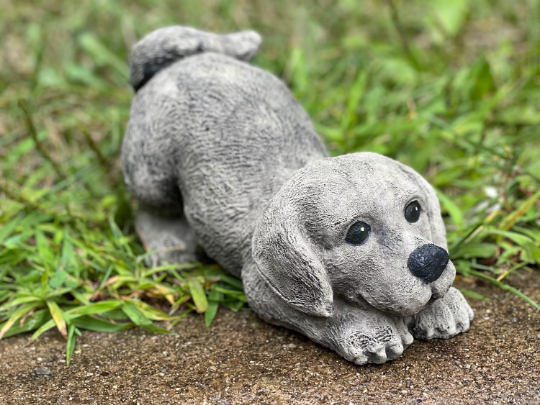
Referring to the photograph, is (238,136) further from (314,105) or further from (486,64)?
(486,64)

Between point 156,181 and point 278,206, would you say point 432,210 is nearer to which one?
point 278,206

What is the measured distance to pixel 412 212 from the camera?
1899mm

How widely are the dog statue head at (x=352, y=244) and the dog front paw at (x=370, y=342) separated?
0.07 metres

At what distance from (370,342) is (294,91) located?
2.20 m

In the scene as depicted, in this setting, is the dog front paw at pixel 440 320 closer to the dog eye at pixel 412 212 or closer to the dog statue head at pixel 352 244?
the dog statue head at pixel 352 244

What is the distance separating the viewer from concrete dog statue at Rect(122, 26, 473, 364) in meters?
1.82

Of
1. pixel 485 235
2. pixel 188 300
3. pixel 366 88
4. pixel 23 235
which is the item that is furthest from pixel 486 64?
pixel 23 235

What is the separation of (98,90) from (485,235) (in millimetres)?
2486

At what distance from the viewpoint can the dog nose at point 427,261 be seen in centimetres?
179

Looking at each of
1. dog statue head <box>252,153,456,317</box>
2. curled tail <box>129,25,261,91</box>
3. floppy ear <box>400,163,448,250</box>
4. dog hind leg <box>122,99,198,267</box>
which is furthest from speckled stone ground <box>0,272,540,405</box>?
curled tail <box>129,25,261,91</box>

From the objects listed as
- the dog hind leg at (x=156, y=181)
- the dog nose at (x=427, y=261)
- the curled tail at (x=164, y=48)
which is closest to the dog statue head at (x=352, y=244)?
the dog nose at (x=427, y=261)

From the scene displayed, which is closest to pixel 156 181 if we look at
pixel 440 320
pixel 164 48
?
pixel 164 48

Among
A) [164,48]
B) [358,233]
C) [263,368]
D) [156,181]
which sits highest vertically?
[164,48]

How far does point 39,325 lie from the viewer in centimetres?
230
